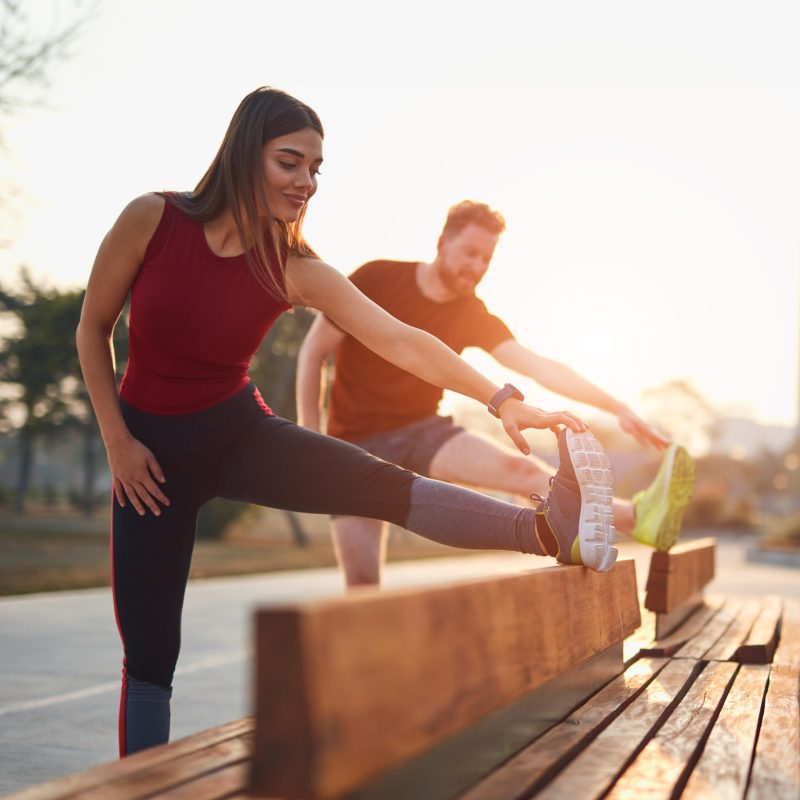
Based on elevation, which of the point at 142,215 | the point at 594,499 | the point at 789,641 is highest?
the point at 142,215

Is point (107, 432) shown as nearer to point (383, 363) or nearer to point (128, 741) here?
point (128, 741)

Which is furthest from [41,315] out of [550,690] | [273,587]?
[550,690]

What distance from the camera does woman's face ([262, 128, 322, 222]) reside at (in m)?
3.30

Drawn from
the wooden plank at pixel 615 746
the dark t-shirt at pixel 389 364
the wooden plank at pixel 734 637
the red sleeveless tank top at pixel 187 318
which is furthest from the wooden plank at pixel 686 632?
the red sleeveless tank top at pixel 187 318

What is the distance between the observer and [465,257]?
16.1 ft

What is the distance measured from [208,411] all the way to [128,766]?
133cm

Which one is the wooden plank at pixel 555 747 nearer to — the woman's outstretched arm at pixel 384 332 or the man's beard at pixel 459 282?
the woman's outstretched arm at pixel 384 332

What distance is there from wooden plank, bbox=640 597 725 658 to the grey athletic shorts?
118cm

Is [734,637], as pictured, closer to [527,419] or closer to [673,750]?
[527,419]

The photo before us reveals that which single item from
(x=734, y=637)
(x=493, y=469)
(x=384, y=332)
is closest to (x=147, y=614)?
(x=384, y=332)

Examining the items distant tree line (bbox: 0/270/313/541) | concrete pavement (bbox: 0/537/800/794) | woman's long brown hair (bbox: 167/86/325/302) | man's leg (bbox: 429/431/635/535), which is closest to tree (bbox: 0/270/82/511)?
distant tree line (bbox: 0/270/313/541)

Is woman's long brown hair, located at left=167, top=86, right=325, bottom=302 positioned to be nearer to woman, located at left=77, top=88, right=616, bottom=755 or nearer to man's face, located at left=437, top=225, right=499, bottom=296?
woman, located at left=77, top=88, right=616, bottom=755

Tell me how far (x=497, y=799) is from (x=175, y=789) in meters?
0.54

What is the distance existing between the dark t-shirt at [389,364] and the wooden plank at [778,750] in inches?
84.0
